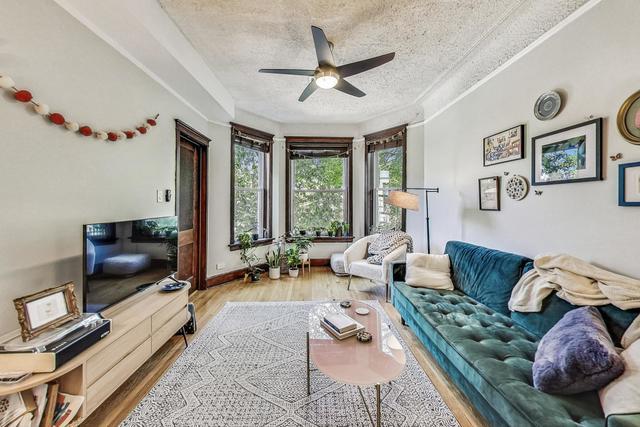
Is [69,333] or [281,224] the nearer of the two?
[69,333]

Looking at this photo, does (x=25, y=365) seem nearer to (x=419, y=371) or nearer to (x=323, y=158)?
(x=419, y=371)

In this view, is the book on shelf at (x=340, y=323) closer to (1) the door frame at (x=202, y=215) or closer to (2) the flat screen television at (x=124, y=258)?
(2) the flat screen television at (x=124, y=258)

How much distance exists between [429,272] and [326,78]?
220 cm

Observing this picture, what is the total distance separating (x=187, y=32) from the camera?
2.21 meters

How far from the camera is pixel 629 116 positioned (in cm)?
146

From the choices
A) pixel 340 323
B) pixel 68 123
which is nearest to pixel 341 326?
pixel 340 323

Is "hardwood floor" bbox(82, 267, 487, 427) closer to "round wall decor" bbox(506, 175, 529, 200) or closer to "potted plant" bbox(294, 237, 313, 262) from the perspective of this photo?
"potted plant" bbox(294, 237, 313, 262)

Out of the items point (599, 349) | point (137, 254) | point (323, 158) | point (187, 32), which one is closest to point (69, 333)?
point (137, 254)

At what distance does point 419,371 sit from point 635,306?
1319 millimetres

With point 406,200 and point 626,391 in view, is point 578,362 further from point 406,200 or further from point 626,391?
point 406,200

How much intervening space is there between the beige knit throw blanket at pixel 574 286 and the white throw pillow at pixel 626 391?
0.23 metres

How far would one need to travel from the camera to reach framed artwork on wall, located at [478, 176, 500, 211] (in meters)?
2.48

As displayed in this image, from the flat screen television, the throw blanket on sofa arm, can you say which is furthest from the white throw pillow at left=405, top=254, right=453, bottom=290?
the flat screen television

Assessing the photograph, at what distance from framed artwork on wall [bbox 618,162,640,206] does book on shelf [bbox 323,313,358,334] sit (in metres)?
1.82
